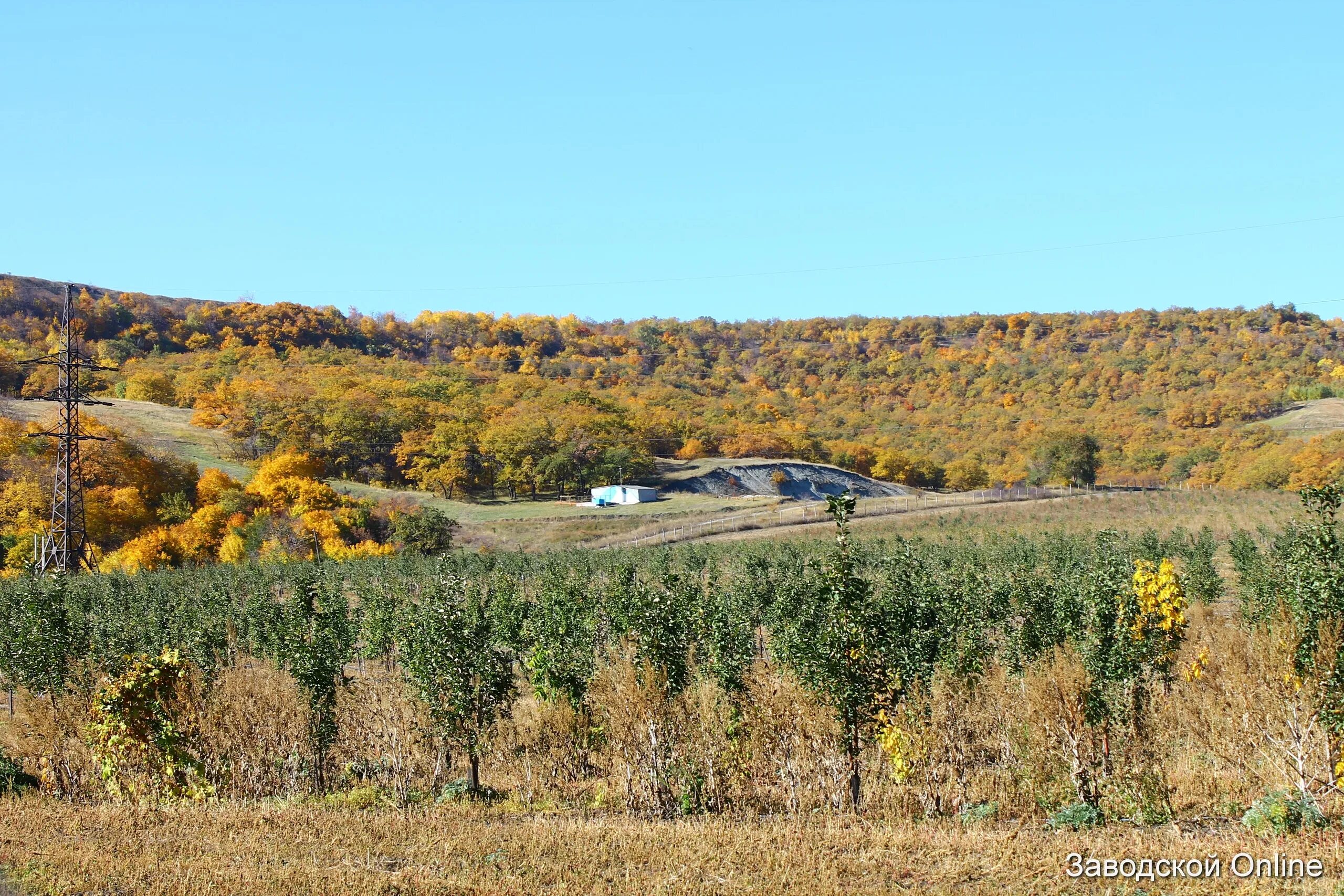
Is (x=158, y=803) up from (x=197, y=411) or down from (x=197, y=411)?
down

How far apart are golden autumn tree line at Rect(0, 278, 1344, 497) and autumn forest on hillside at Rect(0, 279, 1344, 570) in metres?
0.41

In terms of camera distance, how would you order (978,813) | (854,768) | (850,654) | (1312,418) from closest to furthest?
(978,813) → (854,768) → (850,654) → (1312,418)

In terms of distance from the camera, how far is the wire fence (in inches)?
3059

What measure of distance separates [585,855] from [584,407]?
114 m

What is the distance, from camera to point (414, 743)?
20750 millimetres

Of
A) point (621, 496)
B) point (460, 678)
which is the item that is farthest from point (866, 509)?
point (460, 678)

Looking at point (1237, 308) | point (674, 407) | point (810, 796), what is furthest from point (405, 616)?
point (1237, 308)

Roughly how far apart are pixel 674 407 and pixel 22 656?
4905 inches

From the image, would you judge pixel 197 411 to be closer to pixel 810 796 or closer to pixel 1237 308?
pixel 810 796

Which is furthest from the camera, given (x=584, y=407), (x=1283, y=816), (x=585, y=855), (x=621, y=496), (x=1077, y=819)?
(x=584, y=407)

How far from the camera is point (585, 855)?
13445 mm

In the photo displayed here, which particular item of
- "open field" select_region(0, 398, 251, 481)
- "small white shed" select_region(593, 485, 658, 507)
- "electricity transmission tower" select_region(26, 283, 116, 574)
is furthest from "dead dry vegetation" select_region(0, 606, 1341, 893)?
"small white shed" select_region(593, 485, 658, 507)

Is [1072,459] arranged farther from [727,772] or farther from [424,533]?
[727,772]

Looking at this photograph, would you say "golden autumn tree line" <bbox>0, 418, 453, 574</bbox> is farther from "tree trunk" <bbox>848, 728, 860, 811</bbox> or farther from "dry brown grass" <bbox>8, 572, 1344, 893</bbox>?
"tree trunk" <bbox>848, 728, 860, 811</bbox>
